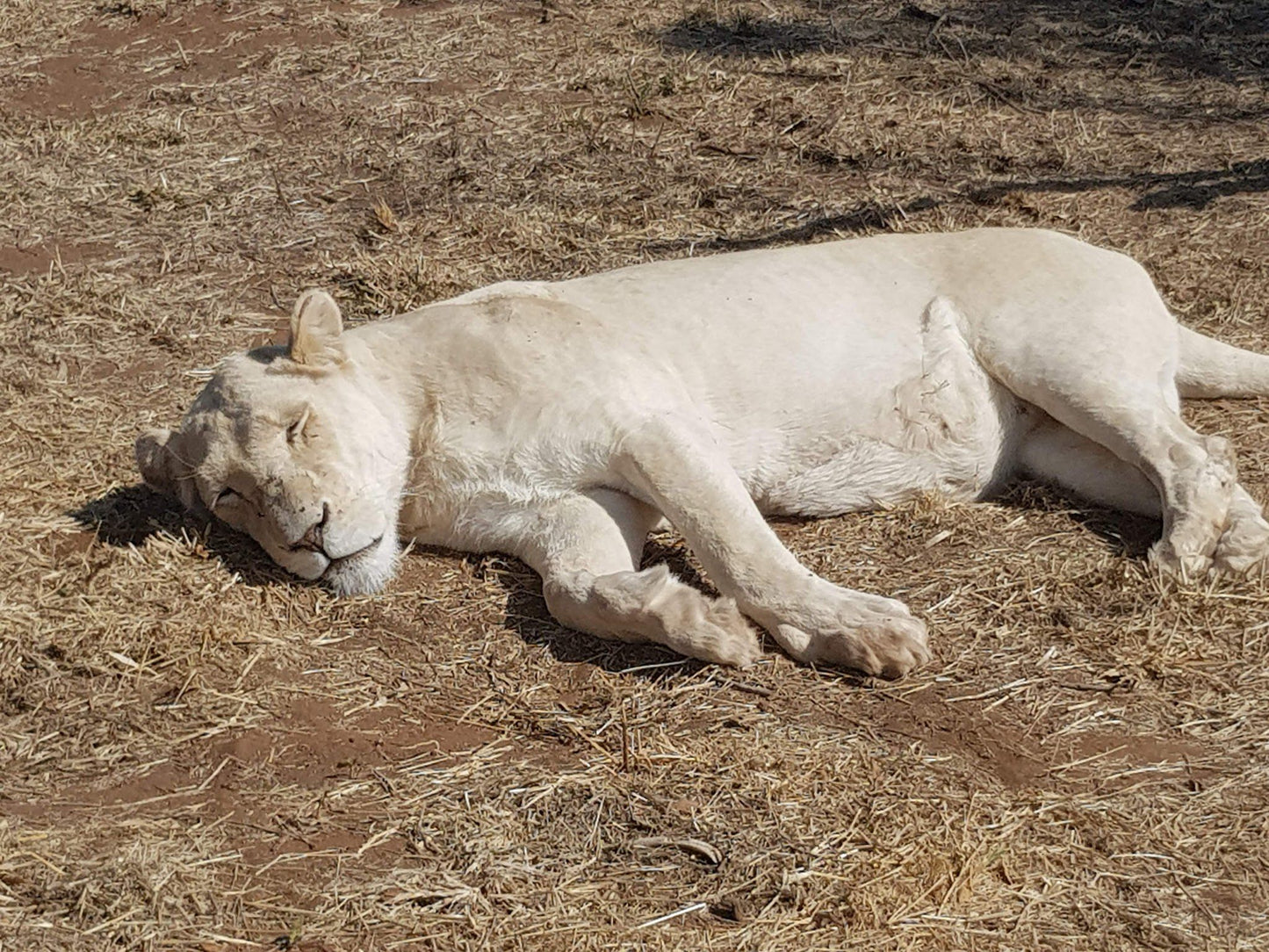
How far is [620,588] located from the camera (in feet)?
14.3

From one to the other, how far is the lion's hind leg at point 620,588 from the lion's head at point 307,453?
49 centimetres

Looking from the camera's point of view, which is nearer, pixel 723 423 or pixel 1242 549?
pixel 1242 549

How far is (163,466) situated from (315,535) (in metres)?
0.71

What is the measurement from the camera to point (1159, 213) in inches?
277

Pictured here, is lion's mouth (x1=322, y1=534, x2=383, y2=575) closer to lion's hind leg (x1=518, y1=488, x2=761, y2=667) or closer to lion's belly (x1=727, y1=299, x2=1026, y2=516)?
lion's hind leg (x1=518, y1=488, x2=761, y2=667)

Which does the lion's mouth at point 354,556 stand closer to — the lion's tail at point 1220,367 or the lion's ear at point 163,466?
the lion's ear at point 163,466

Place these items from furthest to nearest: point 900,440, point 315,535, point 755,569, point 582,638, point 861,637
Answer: point 900,440 → point 315,535 → point 582,638 → point 755,569 → point 861,637

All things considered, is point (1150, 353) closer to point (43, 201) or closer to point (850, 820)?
point (850, 820)

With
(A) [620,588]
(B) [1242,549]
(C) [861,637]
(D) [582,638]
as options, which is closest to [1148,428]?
(B) [1242,549]

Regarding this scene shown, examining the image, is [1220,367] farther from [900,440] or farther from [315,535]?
[315,535]

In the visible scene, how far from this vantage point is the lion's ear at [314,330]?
471cm

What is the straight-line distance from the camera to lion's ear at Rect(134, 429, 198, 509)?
492 cm

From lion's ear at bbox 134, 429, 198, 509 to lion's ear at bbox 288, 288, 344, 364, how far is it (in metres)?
0.54

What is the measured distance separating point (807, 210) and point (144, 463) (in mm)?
3554
